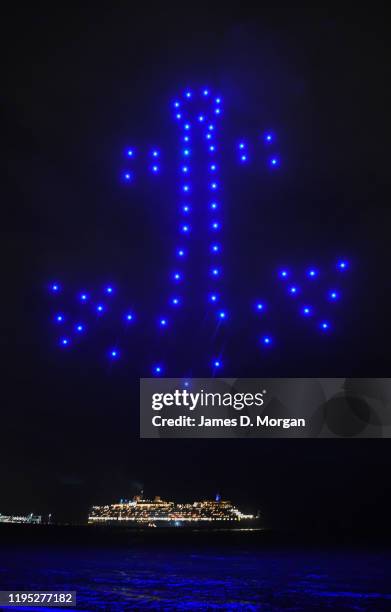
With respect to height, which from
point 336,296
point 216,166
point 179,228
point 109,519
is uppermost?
point 216,166

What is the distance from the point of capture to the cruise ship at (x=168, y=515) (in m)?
49.0

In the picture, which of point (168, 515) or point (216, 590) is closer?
point (216, 590)

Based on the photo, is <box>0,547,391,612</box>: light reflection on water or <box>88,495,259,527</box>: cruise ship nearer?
<box>0,547,391,612</box>: light reflection on water

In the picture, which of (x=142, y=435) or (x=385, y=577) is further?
(x=385, y=577)

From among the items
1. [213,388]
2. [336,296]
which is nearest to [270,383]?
[213,388]

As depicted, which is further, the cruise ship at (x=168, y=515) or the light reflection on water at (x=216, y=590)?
the cruise ship at (x=168, y=515)

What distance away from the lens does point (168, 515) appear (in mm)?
51375

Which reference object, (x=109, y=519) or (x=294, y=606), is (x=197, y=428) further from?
(x=109, y=519)

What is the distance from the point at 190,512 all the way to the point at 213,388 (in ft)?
162

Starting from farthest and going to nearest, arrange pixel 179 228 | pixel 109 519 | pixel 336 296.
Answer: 1. pixel 109 519
2. pixel 179 228
3. pixel 336 296

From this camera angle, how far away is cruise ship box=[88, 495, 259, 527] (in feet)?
161

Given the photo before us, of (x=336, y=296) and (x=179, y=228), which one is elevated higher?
(x=179, y=228)

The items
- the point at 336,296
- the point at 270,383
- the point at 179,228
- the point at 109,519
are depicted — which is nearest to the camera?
the point at 336,296

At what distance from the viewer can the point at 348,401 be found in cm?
714
